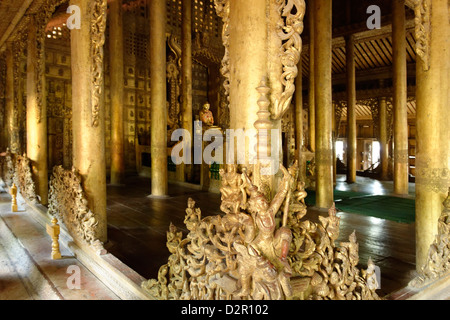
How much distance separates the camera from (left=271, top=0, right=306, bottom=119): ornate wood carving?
7.16ft

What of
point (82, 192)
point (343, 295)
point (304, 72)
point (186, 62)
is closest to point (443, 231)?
point (343, 295)

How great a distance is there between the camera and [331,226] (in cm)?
219

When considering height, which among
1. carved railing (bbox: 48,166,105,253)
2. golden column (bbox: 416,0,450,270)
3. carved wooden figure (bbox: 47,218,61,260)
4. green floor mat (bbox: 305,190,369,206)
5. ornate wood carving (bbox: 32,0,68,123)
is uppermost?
ornate wood carving (bbox: 32,0,68,123)

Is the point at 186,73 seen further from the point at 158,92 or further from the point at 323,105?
the point at 323,105

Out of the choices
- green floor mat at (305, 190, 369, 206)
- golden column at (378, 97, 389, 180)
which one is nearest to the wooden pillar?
green floor mat at (305, 190, 369, 206)

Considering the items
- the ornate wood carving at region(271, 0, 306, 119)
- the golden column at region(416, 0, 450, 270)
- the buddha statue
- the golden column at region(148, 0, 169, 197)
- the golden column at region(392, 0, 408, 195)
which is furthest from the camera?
the buddha statue

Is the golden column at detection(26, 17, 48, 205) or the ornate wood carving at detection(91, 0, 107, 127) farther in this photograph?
the golden column at detection(26, 17, 48, 205)

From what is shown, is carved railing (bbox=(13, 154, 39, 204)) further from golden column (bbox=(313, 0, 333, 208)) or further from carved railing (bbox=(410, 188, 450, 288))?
carved railing (bbox=(410, 188, 450, 288))

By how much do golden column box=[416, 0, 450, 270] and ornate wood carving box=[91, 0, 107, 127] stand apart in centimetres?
369

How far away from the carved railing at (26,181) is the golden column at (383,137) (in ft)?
40.2

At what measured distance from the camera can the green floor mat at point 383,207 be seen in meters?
6.10

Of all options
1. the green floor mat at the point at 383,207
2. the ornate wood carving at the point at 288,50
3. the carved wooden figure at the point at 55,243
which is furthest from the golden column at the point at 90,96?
the green floor mat at the point at 383,207

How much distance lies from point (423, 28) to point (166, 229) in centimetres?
411
